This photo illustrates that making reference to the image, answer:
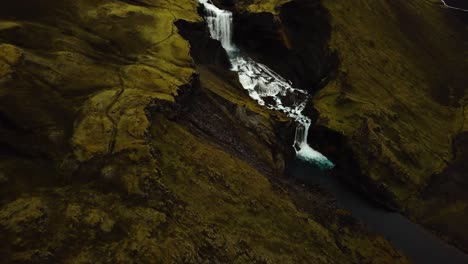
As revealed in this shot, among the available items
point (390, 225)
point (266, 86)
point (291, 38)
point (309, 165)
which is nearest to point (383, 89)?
point (291, 38)

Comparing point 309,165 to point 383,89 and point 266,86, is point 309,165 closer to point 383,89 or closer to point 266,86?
point 266,86

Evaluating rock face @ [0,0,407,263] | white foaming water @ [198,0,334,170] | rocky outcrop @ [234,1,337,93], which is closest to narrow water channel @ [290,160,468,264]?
white foaming water @ [198,0,334,170]

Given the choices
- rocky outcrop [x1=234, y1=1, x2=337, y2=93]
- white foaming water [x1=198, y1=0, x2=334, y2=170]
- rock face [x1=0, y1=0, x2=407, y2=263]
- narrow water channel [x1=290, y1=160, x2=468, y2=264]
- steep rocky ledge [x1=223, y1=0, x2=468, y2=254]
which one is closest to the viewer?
rock face [x1=0, y1=0, x2=407, y2=263]

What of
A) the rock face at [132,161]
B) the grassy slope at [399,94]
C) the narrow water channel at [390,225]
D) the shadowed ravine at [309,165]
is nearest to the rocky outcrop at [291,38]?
the shadowed ravine at [309,165]

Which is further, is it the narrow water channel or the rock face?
Result: the narrow water channel

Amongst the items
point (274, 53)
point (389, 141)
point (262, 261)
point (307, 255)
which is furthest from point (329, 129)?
point (262, 261)

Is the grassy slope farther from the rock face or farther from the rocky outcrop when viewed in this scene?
the rock face

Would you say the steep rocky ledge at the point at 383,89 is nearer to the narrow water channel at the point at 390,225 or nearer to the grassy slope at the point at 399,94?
the grassy slope at the point at 399,94

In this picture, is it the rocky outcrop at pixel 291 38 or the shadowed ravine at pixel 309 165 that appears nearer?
the shadowed ravine at pixel 309 165
